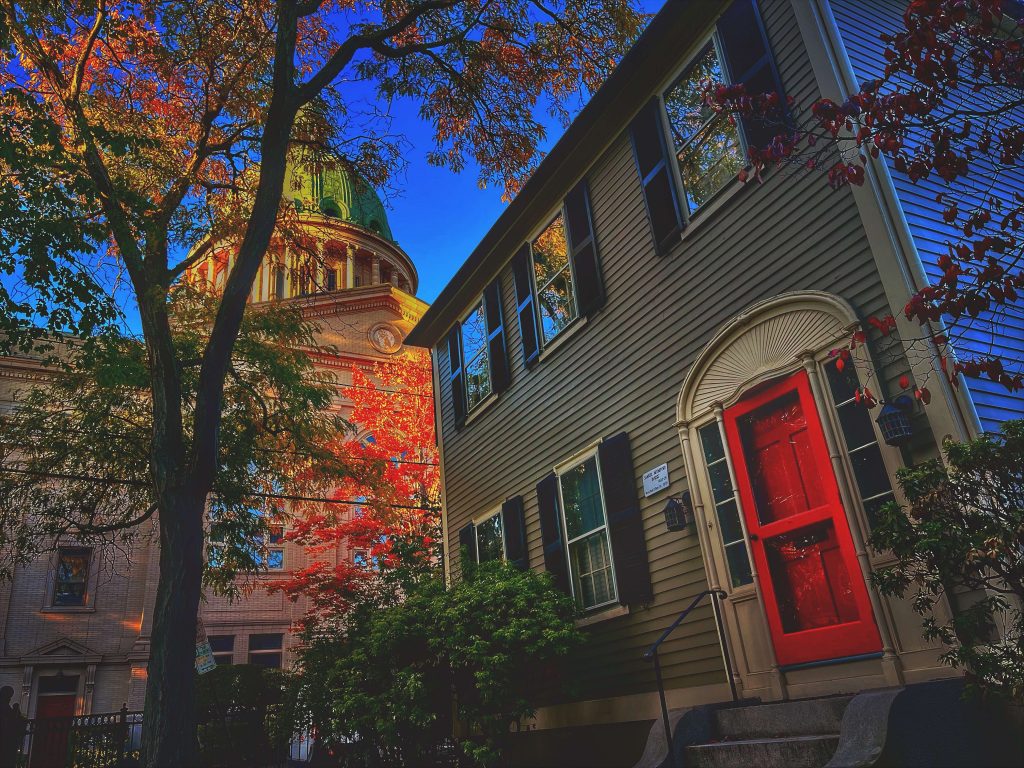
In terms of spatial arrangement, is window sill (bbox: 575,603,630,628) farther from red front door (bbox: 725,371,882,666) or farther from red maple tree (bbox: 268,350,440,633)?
red maple tree (bbox: 268,350,440,633)

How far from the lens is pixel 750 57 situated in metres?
7.10

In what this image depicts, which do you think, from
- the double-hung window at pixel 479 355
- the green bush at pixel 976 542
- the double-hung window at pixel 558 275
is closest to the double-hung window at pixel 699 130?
the double-hung window at pixel 558 275

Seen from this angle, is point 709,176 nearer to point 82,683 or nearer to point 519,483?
point 519,483

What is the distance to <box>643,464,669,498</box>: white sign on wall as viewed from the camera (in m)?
7.67

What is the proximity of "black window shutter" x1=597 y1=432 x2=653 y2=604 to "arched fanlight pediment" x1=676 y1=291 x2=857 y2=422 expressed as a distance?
1069mm

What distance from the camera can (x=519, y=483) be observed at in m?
10.6

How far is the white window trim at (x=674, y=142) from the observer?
23.5 ft

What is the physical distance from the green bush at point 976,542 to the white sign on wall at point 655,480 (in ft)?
10.2

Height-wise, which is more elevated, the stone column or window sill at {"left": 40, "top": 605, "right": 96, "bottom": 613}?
window sill at {"left": 40, "top": 605, "right": 96, "bottom": 613}

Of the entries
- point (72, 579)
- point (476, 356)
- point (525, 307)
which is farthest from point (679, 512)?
point (72, 579)

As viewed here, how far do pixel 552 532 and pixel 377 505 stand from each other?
8.05 m

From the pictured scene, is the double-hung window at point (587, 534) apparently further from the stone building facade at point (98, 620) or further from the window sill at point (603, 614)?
the stone building facade at point (98, 620)

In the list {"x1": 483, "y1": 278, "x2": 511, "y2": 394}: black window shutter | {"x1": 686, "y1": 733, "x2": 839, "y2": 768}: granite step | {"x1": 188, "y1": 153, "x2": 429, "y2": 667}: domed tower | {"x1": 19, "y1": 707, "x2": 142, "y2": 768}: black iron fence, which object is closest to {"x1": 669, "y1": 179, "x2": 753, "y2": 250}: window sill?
{"x1": 483, "y1": 278, "x2": 511, "y2": 394}: black window shutter

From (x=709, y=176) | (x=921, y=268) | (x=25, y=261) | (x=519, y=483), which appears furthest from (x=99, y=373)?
(x=921, y=268)
